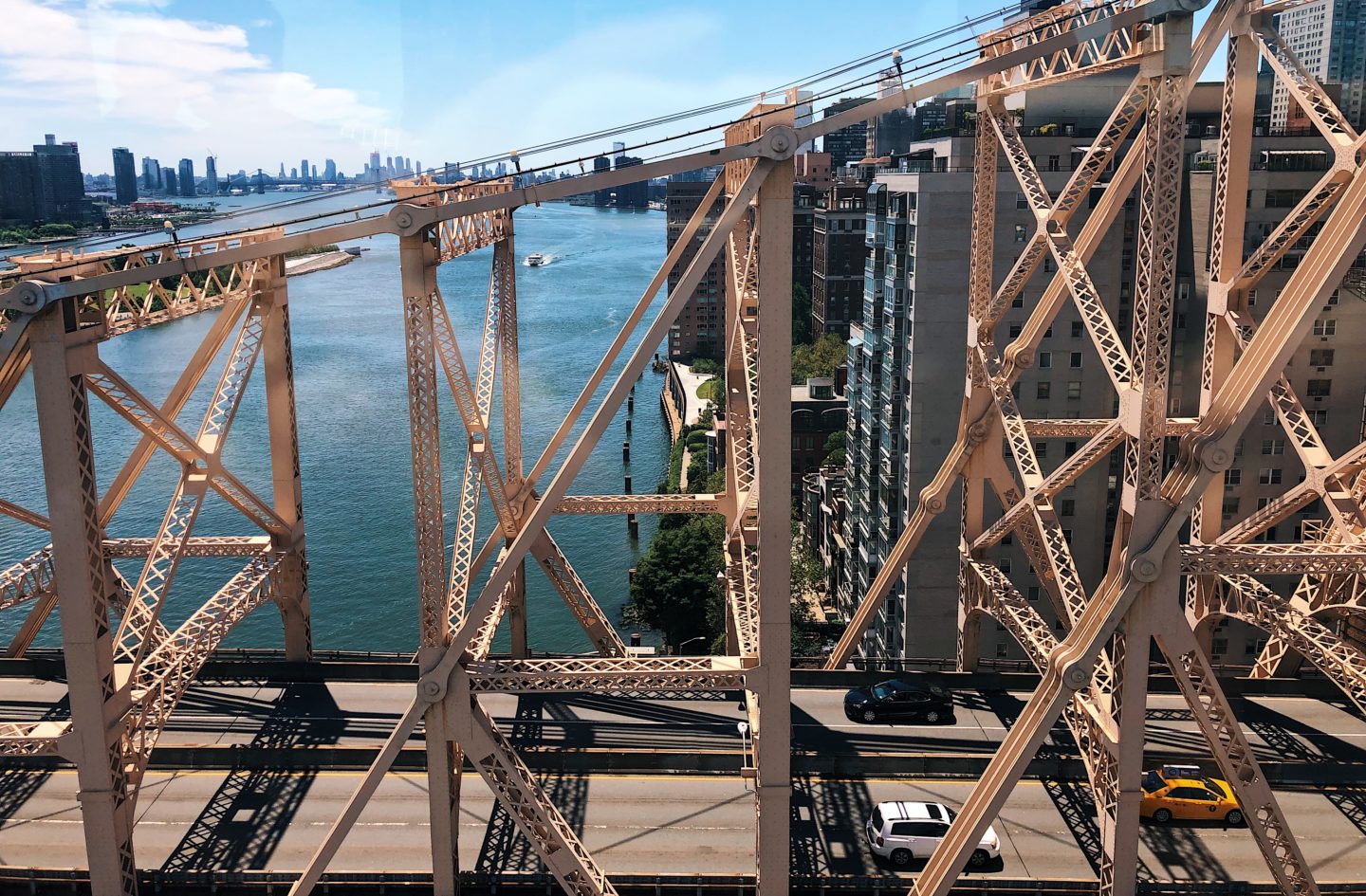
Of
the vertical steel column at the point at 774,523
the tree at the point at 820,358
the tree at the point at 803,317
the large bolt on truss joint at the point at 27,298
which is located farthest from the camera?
the tree at the point at 803,317

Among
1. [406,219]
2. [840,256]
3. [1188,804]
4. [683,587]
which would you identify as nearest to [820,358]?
[840,256]

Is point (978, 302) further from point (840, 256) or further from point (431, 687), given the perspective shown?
point (840, 256)

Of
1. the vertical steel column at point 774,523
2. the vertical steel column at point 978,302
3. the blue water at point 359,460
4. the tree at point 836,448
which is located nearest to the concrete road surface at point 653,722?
the vertical steel column at point 978,302

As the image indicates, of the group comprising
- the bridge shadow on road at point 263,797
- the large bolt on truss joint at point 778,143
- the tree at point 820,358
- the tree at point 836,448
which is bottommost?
the tree at point 836,448

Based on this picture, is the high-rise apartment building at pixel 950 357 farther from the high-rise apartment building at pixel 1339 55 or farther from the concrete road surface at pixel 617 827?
the concrete road surface at pixel 617 827

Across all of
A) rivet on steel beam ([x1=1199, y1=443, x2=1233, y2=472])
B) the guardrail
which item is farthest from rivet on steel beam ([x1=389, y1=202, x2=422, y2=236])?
rivet on steel beam ([x1=1199, y1=443, x2=1233, y2=472])

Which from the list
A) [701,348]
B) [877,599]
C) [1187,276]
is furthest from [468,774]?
[701,348]
